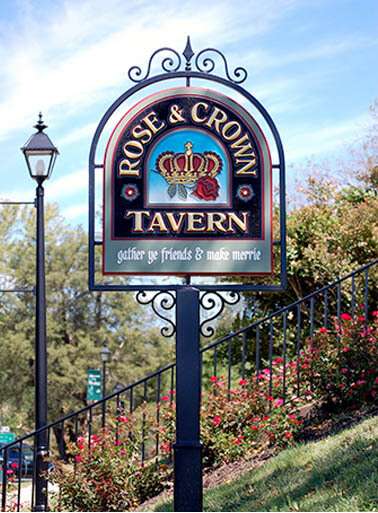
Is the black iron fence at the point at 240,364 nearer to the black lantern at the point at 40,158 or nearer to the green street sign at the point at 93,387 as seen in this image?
the black lantern at the point at 40,158

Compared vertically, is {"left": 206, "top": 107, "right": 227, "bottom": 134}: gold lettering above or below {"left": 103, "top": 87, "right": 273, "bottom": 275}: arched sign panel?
above

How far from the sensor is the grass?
576cm

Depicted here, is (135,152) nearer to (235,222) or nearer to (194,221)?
(194,221)

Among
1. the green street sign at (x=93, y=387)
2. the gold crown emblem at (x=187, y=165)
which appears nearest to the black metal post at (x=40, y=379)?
the gold crown emblem at (x=187, y=165)

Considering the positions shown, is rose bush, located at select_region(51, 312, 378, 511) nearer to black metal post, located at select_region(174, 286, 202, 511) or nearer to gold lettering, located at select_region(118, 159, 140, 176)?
black metal post, located at select_region(174, 286, 202, 511)

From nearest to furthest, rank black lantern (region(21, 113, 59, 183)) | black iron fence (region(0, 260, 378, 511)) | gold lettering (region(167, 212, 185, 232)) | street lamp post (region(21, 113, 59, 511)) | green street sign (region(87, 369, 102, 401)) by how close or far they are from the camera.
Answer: gold lettering (region(167, 212, 185, 232)), black iron fence (region(0, 260, 378, 511)), street lamp post (region(21, 113, 59, 511)), black lantern (region(21, 113, 59, 183)), green street sign (region(87, 369, 102, 401))

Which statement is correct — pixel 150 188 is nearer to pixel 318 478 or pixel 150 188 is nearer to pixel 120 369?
pixel 318 478

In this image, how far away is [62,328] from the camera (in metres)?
35.1

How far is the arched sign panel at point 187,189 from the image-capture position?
7258 millimetres

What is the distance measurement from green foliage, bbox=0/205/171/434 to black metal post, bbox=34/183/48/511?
23.6 meters

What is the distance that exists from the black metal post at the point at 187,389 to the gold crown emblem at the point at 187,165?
97 centimetres

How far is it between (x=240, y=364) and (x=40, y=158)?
34.5 feet

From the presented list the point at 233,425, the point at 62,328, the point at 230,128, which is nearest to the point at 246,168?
the point at 230,128

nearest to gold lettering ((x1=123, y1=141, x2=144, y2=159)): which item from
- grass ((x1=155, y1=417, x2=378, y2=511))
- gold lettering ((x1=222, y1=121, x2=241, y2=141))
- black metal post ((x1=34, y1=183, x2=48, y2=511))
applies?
gold lettering ((x1=222, y1=121, x2=241, y2=141))
